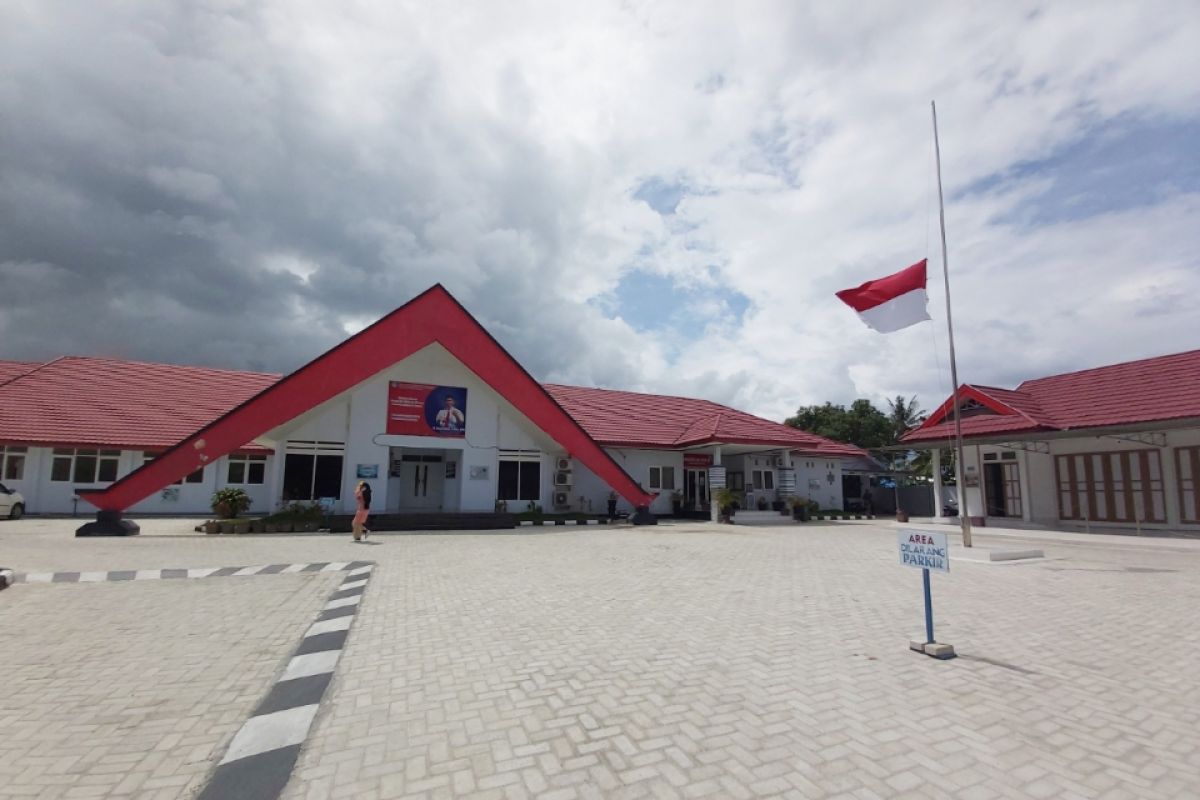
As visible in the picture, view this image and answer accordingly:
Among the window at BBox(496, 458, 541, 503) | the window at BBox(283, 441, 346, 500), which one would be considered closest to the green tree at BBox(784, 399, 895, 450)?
the window at BBox(496, 458, 541, 503)

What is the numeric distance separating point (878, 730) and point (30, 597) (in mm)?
9321

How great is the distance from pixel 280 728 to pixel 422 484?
17.8 meters

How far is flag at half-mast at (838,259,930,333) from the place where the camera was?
12.2 metres

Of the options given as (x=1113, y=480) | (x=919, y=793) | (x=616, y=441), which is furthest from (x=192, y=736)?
(x=1113, y=480)

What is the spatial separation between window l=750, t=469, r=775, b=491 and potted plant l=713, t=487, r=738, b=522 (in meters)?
4.26

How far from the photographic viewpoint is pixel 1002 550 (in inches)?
435

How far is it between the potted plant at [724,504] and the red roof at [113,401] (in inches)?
769

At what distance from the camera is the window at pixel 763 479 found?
995 inches

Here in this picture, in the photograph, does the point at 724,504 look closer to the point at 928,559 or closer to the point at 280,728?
the point at 928,559

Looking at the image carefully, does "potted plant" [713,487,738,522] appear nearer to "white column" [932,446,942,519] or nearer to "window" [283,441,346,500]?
"white column" [932,446,942,519]

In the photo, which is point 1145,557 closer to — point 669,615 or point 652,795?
point 669,615

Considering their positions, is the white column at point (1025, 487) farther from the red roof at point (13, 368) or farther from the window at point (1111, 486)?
the red roof at point (13, 368)

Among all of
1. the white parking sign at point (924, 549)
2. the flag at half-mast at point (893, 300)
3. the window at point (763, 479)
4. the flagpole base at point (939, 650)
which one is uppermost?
the flag at half-mast at point (893, 300)

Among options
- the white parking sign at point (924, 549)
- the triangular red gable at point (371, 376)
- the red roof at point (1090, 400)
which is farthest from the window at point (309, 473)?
the red roof at point (1090, 400)
